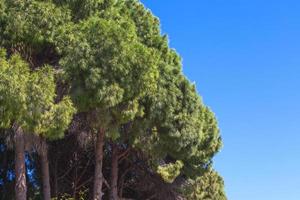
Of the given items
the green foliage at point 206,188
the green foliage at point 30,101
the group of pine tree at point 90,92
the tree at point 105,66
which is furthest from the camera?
the green foliage at point 206,188

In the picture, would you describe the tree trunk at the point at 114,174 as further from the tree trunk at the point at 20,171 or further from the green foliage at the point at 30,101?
the green foliage at the point at 30,101

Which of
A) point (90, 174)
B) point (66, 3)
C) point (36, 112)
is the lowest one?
point (36, 112)

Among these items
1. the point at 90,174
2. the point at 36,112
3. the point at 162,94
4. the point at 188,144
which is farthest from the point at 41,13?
the point at 90,174

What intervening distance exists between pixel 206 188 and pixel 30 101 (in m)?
22.9

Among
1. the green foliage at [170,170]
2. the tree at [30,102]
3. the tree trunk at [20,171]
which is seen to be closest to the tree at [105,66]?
the tree at [30,102]

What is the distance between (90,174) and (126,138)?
7.50 metres

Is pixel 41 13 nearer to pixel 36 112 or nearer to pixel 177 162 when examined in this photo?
pixel 36 112

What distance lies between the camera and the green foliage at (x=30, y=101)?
63.4 feet

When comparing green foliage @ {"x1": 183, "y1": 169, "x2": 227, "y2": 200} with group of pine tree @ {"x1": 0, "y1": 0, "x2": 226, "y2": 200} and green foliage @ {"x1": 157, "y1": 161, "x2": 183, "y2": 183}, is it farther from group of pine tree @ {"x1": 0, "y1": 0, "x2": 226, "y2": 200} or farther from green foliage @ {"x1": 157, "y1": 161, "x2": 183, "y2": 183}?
green foliage @ {"x1": 157, "y1": 161, "x2": 183, "y2": 183}

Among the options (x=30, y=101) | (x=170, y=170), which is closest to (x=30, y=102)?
(x=30, y=101)

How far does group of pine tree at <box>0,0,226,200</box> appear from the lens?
2052 centimetres

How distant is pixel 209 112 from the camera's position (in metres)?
33.2

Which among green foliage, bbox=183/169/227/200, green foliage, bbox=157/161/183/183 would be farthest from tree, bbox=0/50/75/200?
green foliage, bbox=183/169/227/200

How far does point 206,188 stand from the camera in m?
40.8
